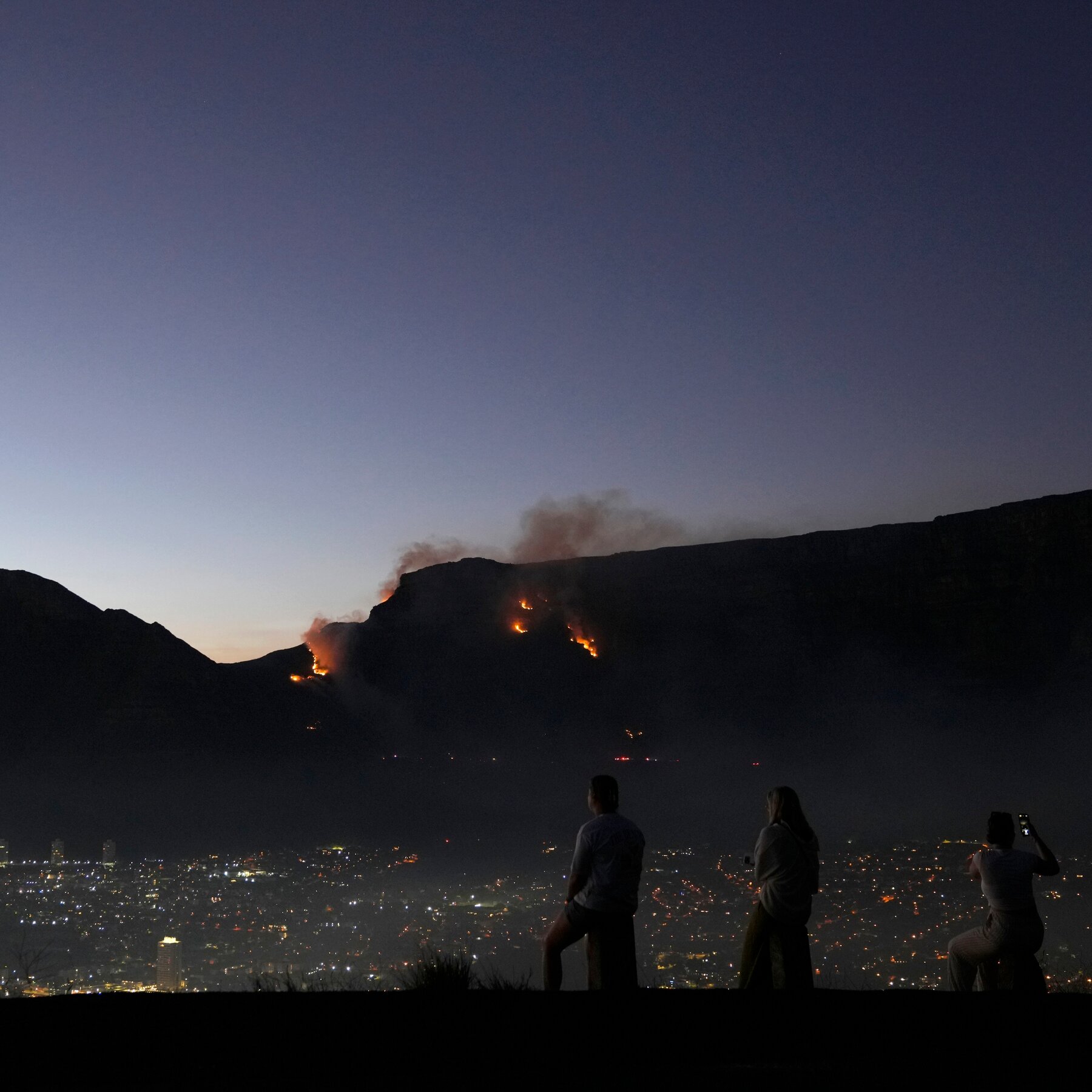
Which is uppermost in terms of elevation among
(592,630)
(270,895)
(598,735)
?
(592,630)

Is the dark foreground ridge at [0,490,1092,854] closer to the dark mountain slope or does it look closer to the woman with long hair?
the dark mountain slope

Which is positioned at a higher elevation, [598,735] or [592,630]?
[592,630]

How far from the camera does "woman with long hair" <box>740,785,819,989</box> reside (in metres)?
6.82

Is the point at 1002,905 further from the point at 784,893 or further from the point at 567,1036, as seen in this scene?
the point at 567,1036

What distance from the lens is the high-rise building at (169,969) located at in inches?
1003

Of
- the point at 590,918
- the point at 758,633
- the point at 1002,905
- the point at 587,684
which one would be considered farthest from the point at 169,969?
the point at 758,633

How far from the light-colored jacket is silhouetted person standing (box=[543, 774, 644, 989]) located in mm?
849

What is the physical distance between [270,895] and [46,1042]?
4312cm

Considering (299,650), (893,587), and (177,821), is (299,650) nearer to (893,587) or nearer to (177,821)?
(177,821)

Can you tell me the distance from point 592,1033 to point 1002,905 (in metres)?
3.27

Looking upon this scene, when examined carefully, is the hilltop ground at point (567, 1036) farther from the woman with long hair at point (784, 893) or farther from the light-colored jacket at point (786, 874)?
the light-colored jacket at point (786, 874)

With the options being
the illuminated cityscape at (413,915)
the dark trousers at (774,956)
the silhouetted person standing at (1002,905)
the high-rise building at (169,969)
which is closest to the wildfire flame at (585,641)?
the illuminated cityscape at (413,915)

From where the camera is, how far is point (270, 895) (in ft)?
149

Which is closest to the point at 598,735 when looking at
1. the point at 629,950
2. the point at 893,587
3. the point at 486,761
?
the point at 486,761
